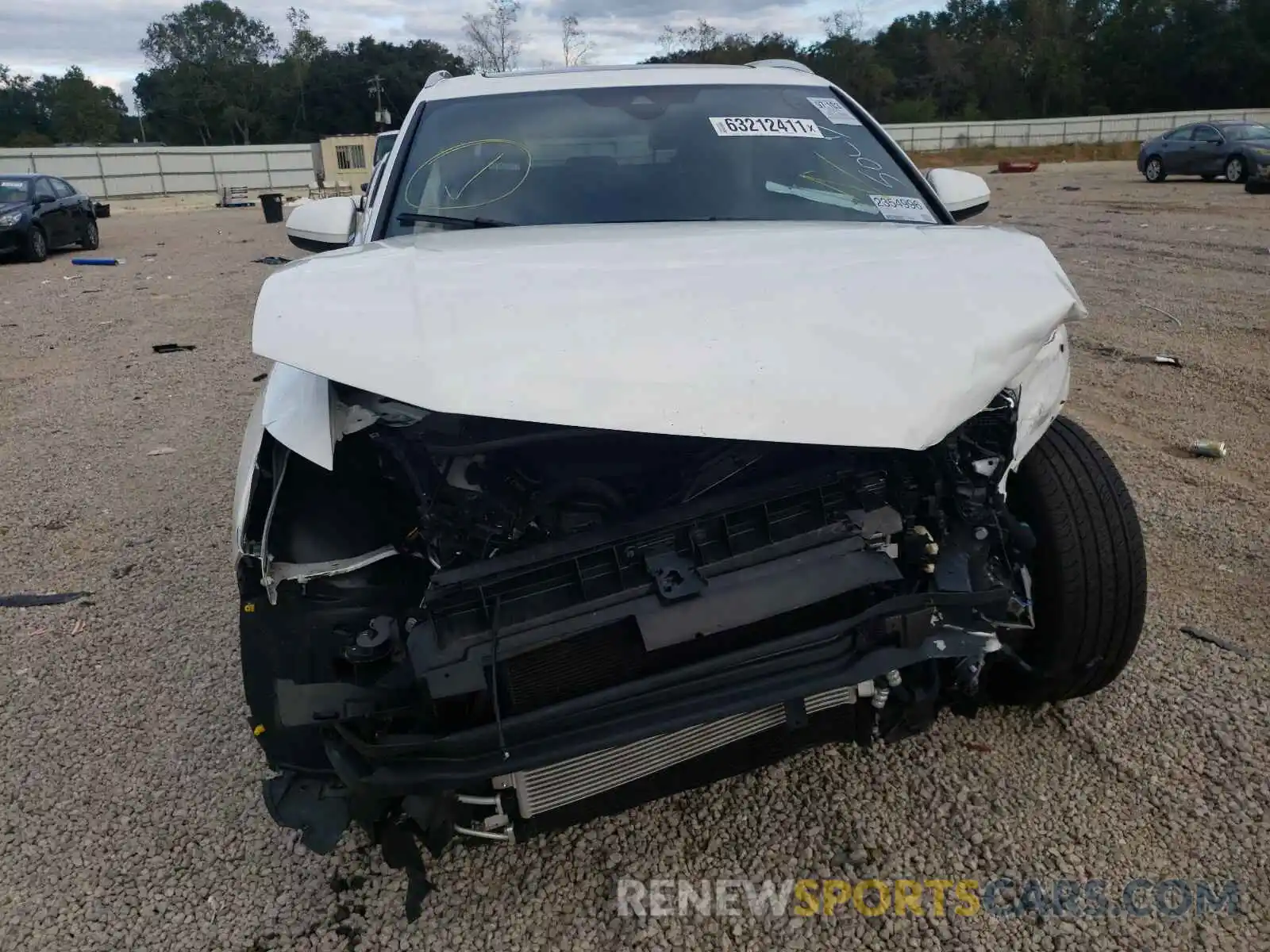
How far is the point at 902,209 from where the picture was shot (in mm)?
2900

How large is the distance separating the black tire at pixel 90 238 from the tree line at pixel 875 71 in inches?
1732

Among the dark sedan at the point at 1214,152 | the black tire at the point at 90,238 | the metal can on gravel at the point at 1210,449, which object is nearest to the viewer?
the metal can on gravel at the point at 1210,449

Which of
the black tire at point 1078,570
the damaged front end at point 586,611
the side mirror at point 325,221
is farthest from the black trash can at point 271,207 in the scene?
the black tire at point 1078,570

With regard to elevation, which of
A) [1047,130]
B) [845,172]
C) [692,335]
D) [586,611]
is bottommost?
[586,611]

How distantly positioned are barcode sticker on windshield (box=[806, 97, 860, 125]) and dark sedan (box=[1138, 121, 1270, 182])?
726 inches

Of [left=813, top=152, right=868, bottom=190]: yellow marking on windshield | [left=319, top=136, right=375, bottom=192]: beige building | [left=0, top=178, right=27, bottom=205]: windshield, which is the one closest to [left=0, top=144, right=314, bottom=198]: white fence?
[left=319, top=136, right=375, bottom=192]: beige building

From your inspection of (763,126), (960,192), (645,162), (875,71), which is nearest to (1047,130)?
(875,71)

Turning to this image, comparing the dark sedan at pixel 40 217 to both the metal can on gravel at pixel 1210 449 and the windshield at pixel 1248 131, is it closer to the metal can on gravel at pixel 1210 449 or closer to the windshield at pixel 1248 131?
the metal can on gravel at pixel 1210 449

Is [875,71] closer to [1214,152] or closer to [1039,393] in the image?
[1214,152]

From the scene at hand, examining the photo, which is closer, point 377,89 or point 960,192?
point 960,192

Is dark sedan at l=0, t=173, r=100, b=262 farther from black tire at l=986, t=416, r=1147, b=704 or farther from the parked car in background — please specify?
black tire at l=986, t=416, r=1147, b=704

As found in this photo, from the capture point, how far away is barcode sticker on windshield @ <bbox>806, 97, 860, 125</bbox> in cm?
323

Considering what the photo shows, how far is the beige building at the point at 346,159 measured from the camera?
29.4 meters

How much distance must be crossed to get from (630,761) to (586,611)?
13.5 inches
